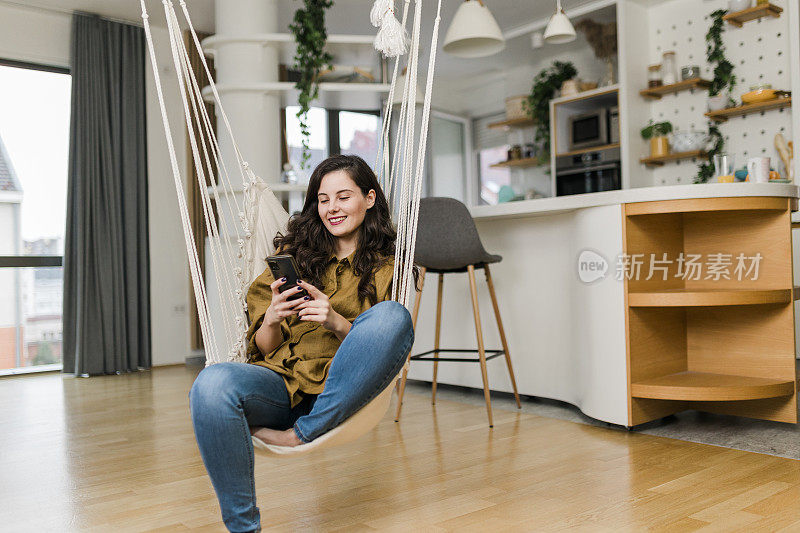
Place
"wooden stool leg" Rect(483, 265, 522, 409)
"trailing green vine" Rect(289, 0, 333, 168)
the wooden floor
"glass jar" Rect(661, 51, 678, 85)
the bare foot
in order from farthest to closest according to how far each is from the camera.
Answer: "glass jar" Rect(661, 51, 678, 85)
"trailing green vine" Rect(289, 0, 333, 168)
"wooden stool leg" Rect(483, 265, 522, 409)
the wooden floor
the bare foot

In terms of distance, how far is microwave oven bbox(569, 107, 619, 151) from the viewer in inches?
191

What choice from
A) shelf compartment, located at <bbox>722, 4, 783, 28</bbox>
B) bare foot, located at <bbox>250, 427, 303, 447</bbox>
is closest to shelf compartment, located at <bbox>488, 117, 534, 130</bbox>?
shelf compartment, located at <bbox>722, 4, 783, 28</bbox>

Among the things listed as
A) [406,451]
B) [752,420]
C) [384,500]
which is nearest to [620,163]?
[752,420]

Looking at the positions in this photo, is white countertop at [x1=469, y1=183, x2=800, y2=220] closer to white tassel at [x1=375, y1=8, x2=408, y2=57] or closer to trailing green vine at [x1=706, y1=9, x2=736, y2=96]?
white tassel at [x1=375, y1=8, x2=408, y2=57]

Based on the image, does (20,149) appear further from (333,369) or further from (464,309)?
(333,369)

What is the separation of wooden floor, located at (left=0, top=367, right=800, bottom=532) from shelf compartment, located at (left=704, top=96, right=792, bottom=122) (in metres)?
2.68

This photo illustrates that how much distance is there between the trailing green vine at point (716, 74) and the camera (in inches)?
178

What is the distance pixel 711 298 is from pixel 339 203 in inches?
57.4

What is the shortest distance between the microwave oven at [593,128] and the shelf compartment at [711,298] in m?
2.55

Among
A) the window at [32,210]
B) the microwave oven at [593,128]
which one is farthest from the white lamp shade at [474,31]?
the window at [32,210]

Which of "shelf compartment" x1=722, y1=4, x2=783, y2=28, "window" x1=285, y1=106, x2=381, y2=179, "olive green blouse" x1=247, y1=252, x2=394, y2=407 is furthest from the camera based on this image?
"window" x1=285, y1=106, x2=381, y2=179

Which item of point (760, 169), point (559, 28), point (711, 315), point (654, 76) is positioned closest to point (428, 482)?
point (711, 315)

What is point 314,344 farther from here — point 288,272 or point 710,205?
point 710,205

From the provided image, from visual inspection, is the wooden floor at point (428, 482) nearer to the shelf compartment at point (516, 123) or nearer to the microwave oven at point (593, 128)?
the microwave oven at point (593, 128)
